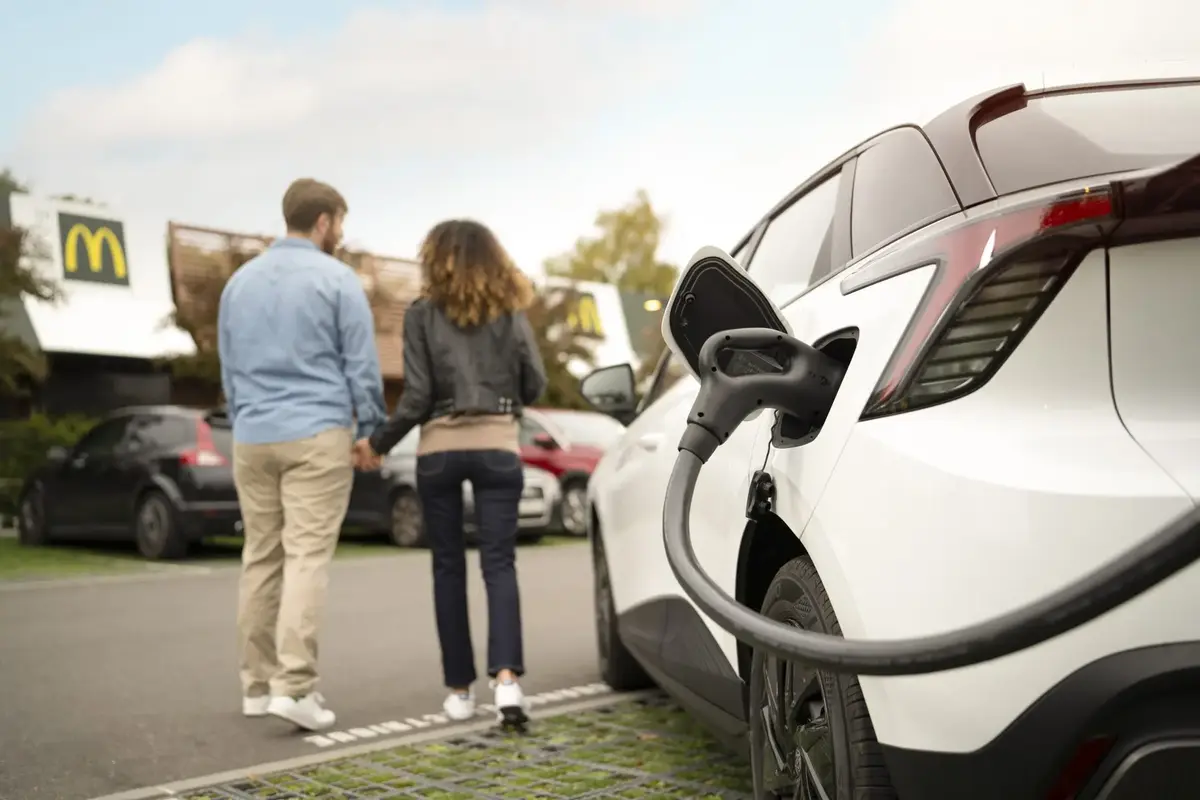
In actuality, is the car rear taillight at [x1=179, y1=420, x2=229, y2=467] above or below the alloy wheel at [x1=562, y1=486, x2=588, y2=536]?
above

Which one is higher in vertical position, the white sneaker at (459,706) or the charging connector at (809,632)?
the charging connector at (809,632)

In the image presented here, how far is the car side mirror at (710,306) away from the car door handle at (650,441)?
1492mm

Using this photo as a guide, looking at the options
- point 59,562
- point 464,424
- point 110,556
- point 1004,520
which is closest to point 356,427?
point 464,424

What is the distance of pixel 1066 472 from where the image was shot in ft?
6.26

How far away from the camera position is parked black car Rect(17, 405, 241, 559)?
1284 centimetres

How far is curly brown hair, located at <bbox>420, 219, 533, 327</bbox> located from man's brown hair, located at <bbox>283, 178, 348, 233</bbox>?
532 mm

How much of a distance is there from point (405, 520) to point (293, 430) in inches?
381

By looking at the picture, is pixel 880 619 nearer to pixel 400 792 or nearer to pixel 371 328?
pixel 400 792

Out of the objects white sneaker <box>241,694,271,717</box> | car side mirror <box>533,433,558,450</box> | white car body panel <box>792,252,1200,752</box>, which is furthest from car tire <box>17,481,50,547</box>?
white car body panel <box>792,252,1200,752</box>

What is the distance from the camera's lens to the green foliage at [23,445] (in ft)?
62.4

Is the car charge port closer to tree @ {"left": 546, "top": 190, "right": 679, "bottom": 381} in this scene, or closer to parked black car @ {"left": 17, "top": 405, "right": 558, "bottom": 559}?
parked black car @ {"left": 17, "top": 405, "right": 558, "bottom": 559}

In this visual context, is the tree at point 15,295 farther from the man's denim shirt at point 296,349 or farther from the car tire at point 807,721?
the car tire at point 807,721

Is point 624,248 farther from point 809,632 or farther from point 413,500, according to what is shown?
point 809,632

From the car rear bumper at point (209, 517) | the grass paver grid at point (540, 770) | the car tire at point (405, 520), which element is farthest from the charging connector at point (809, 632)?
the car tire at point (405, 520)
